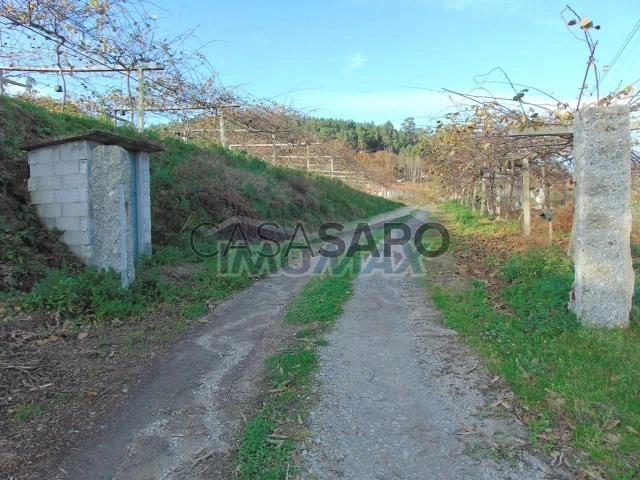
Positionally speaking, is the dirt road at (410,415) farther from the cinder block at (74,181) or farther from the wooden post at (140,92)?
the wooden post at (140,92)

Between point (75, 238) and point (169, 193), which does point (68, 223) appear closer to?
point (75, 238)

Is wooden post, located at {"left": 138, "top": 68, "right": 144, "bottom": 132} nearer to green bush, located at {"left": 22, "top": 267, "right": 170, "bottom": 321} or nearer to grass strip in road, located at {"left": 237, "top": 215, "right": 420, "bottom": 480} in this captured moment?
green bush, located at {"left": 22, "top": 267, "right": 170, "bottom": 321}

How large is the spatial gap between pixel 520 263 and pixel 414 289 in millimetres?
2178

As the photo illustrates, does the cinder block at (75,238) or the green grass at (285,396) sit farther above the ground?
the cinder block at (75,238)

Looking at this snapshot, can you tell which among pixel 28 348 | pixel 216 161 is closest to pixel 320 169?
pixel 216 161

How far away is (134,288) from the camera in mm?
6820

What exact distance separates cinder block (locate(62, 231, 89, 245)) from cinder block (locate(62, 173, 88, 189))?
79 cm

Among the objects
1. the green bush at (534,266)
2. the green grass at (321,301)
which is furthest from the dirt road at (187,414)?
the green bush at (534,266)

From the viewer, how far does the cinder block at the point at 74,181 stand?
6.86m

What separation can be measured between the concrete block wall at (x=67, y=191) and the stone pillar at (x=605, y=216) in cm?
744

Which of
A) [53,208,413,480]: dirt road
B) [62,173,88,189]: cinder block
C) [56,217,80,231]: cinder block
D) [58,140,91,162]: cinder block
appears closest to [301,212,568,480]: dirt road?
[53,208,413,480]: dirt road

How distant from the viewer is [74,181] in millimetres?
6926

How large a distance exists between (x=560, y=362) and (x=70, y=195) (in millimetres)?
7465

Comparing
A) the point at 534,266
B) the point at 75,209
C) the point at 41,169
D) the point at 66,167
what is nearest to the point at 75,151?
the point at 66,167
